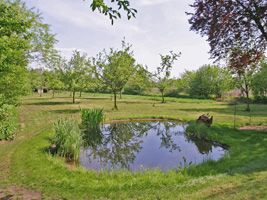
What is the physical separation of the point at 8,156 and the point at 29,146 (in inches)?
71.9

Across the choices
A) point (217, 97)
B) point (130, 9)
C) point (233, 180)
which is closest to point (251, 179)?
point (233, 180)

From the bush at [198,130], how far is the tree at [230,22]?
5.04 meters

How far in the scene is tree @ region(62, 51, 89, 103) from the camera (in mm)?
39781

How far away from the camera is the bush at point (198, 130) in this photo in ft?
62.2

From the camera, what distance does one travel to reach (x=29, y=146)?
14.7 metres

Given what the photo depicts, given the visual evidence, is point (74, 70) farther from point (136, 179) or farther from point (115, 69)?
point (136, 179)

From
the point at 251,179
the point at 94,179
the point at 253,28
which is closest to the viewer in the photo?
the point at 251,179

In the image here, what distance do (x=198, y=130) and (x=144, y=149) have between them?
4540 millimetres

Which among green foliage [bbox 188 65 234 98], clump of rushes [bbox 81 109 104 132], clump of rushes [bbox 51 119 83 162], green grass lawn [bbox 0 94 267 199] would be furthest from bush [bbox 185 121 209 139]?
green foliage [bbox 188 65 234 98]

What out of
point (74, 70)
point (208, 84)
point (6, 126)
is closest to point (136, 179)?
point (6, 126)

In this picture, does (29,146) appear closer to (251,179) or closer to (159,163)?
(159,163)

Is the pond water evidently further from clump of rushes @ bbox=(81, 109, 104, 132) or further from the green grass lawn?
the green grass lawn

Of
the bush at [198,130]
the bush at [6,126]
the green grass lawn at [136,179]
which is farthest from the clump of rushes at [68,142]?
the bush at [198,130]

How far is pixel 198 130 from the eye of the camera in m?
19.3
